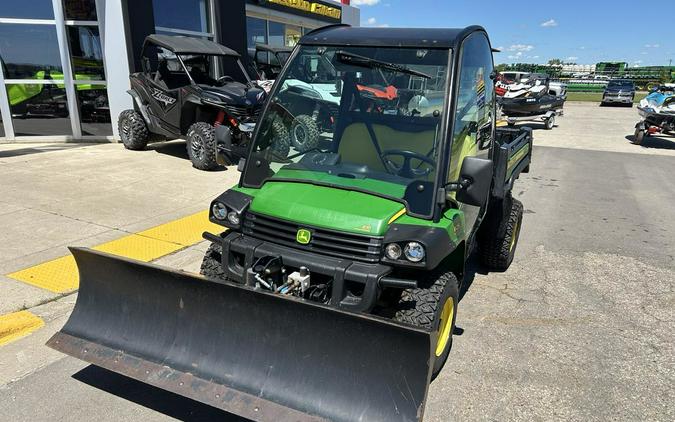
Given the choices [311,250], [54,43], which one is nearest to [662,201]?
[311,250]

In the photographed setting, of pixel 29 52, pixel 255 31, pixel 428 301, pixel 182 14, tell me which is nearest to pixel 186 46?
pixel 182 14

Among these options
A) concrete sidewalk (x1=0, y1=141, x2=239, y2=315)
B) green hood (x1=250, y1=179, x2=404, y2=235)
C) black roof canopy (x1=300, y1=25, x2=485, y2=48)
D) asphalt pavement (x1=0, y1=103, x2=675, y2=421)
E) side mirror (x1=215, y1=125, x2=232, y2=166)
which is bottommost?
asphalt pavement (x1=0, y1=103, x2=675, y2=421)

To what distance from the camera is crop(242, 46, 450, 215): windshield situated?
3184mm

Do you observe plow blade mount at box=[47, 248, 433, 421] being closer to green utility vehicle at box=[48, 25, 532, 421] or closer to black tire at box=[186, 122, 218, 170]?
green utility vehicle at box=[48, 25, 532, 421]

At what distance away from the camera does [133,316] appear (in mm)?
3029

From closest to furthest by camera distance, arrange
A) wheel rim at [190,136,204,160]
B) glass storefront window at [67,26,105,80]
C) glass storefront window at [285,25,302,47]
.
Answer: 1. wheel rim at [190,136,204,160]
2. glass storefront window at [67,26,105,80]
3. glass storefront window at [285,25,302,47]

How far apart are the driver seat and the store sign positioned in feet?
47.6

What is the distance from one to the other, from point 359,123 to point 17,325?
2.94 m

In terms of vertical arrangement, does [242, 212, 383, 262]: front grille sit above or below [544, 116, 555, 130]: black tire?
above

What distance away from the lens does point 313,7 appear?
64.2ft

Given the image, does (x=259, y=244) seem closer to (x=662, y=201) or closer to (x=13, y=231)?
(x=13, y=231)

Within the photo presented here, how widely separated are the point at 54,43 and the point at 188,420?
34.6ft

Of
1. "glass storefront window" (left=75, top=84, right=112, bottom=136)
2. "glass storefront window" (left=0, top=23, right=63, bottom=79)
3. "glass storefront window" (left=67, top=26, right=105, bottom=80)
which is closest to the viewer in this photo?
"glass storefront window" (left=0, top=23, right=63, bottom=79)

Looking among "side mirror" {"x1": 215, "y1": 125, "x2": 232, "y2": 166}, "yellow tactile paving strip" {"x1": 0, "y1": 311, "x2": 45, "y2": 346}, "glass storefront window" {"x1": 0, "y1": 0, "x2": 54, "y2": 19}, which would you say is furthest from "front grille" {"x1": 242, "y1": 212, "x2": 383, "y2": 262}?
"glass storefront window" {"x1": 0, "y1": 0, "x2": 54, "y2": 19}
